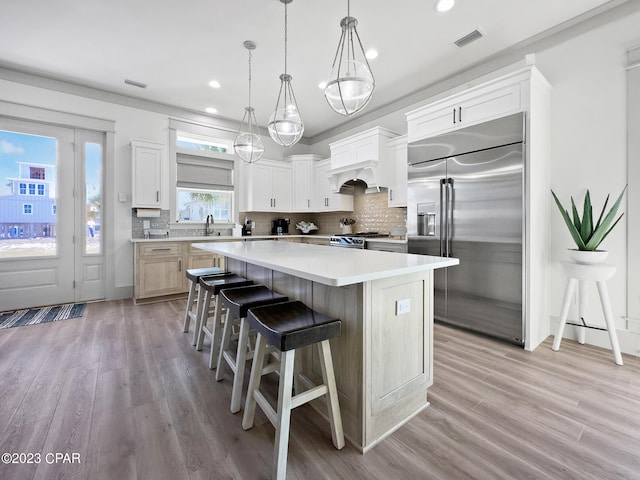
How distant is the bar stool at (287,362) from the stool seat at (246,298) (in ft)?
0.74

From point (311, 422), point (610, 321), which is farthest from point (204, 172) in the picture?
point (610, 321)

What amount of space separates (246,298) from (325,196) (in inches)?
154

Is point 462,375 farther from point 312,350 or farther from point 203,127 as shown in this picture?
point 203,127

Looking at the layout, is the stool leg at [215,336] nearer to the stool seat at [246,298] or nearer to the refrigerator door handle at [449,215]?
the stool seat at [246,298]

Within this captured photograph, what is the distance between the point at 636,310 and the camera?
2537mm

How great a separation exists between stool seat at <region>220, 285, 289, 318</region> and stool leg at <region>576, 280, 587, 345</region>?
2702 mm

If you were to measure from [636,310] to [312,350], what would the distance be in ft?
9.25

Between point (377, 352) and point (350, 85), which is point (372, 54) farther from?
point (377, 352)

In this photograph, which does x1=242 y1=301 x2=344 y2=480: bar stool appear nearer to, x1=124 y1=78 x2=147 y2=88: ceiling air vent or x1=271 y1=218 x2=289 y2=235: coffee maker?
x1=124 y1=78 x2=147 y2=88: ceiling air vent

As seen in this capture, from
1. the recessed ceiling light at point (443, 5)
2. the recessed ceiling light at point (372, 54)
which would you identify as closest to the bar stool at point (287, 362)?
the recessed ceiling light at point (443, 5)

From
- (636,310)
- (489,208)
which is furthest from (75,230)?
(636,310)

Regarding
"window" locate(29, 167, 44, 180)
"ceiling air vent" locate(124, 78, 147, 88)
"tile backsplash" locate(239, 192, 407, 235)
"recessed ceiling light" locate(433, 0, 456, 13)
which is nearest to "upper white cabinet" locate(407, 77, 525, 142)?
"recessed ceiling light" locate(433, 0, 456, 13)

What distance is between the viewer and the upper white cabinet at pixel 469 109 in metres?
2.74

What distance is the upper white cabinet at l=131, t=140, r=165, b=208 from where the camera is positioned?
443 cm
